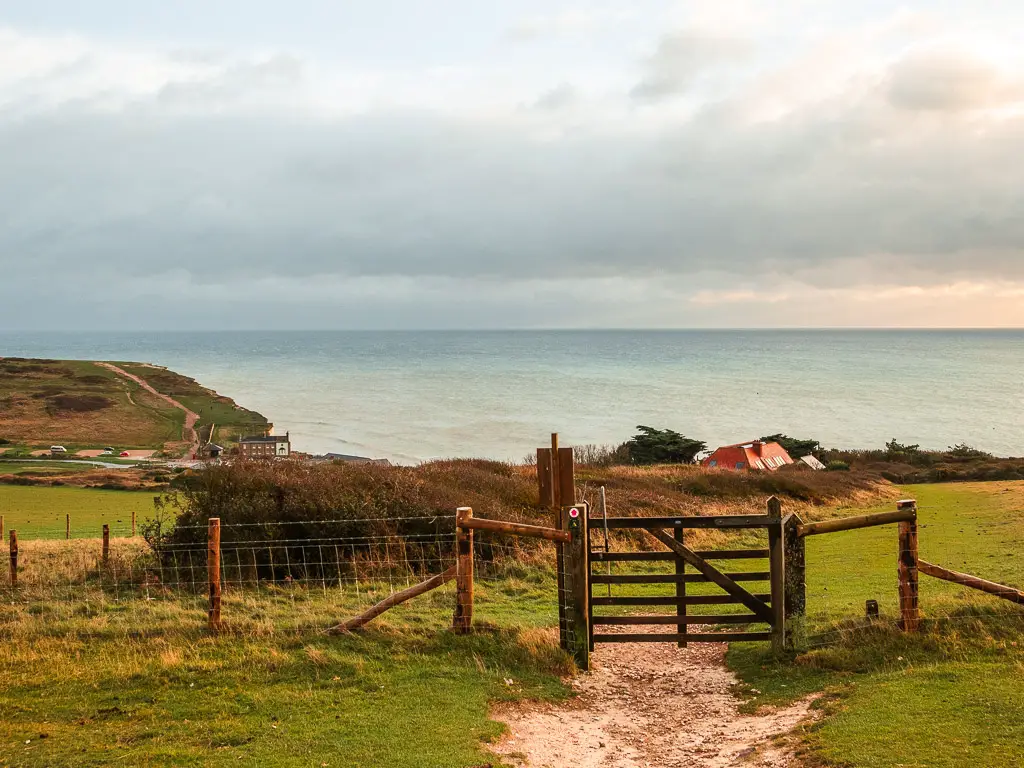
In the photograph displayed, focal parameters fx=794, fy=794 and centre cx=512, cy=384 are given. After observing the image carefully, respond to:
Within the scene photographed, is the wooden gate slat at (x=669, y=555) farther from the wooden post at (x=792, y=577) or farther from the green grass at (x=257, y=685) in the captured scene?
the green grass at (x=257, y=685)

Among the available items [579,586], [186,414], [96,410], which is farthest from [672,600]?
[96,410]

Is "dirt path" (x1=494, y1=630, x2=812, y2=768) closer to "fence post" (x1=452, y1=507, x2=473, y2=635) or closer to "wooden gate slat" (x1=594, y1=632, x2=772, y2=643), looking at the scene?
"wooden gate slat" (x1=594, y1=632, x2=772, y2=643)

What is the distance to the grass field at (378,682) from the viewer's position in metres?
7.66

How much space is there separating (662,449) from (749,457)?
883 cm

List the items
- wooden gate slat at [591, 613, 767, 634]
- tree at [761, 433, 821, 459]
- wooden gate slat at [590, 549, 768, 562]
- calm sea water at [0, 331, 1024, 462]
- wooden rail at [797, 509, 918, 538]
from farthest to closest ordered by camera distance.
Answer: calm sea water at [0, 331, 1024, 462] → tree at [761, 433, 821, 459] → wooden gate slat at [590, 549, 768, 562] → wooden gate slat at [591, 613, 767, 634] → wooden rail at [797, 509, 918, 538]

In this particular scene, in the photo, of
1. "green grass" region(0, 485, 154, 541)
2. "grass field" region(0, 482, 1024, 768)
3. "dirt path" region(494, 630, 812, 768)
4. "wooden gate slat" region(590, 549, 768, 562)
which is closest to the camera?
"grass field" region(0, 482, 1024, 768)

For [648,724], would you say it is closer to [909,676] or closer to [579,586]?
[579,586]

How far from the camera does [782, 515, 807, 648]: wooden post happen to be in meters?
10.5

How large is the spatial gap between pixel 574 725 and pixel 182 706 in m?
4.37

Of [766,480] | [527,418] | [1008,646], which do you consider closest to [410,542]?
[1008,646]

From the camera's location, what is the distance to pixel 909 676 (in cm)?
927

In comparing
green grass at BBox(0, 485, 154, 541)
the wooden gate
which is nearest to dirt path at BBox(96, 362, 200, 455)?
green grass at BBox(0, 485, 154, 541)

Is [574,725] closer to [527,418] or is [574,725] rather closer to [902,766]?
[902,766]

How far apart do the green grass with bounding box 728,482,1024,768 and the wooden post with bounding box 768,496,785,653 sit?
0.32 m
